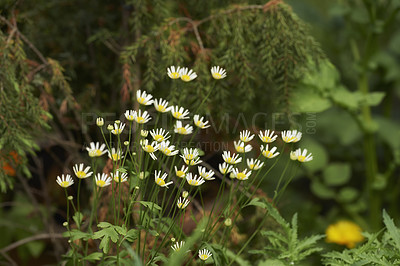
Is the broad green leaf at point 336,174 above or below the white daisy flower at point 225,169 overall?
above

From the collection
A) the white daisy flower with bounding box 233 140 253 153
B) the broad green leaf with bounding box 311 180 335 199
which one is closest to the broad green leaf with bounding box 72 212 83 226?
the white daisy flower with bounding box 233 140 253 153

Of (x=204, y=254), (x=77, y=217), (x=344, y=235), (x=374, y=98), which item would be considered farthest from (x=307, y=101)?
(x=77, y=217)

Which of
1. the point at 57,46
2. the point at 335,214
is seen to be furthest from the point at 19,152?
the point at 335,214

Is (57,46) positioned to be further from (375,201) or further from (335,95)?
(375,201)

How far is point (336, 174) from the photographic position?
221cm

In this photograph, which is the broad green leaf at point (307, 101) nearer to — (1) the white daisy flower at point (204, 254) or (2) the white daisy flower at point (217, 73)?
(2) the white daisy flower at point (217, 73)

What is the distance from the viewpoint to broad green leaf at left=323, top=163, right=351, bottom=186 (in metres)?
2.18

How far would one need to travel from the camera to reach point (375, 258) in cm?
106

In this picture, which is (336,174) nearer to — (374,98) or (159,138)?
(374,98)

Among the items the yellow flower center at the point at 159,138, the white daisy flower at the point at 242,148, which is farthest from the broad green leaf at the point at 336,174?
the yellow flower center at the point at 159,138

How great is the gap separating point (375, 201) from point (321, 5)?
171 centimetres

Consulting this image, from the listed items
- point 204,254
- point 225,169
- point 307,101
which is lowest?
point 204,254

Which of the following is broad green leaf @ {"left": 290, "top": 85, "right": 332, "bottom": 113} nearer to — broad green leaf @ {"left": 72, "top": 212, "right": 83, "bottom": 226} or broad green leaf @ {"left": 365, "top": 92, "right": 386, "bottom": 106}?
broad green leaf @ {"left": 365, "top": 92, "right": 386, "bottom": 106}

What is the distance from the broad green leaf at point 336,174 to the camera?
85.9 inches
